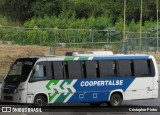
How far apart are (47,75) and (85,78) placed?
6.11ft

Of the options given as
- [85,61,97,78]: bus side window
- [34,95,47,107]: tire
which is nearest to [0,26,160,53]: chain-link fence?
[85,61,97,78]: bus side window

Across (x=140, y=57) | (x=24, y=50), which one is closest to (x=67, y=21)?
(x=24, y=50)

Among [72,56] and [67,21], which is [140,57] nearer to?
[72,56]

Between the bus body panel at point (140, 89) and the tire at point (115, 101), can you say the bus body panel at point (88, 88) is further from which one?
the tire at point (115, 101)

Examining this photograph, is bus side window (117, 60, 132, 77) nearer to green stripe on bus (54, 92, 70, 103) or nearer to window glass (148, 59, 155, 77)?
window glass (148, 59, 155, 77)

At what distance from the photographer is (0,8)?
81750mm

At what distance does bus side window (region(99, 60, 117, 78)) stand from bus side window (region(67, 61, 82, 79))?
1.05m

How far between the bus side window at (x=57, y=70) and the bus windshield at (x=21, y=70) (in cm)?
96

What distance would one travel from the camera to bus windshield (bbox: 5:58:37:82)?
76.6ft

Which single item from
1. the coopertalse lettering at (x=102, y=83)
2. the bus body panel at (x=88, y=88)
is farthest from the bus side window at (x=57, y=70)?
the coopertalse lettering at (x=102, y=83)

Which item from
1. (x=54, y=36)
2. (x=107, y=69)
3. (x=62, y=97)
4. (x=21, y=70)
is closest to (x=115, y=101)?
(x=107, y=69)

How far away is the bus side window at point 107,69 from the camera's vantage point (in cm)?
2508

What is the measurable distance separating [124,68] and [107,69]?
892 millimetres

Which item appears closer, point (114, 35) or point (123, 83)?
point (123, 83)
